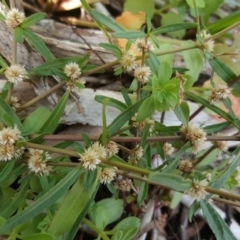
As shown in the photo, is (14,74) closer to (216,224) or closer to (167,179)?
(167,179)

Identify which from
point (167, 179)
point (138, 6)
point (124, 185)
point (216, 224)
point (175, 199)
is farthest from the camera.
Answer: point (138, 6)

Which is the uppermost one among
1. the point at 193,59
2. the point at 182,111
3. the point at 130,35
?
the point at 193,59

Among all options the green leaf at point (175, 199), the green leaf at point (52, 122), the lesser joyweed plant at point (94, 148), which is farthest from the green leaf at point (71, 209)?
the green leaf at point (175, 199)

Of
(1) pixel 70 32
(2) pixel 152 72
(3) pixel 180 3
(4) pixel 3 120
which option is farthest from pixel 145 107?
(3) pixel 180 3

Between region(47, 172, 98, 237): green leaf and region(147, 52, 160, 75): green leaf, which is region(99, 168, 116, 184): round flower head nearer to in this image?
region(47, 172, 98, 237): green leaf

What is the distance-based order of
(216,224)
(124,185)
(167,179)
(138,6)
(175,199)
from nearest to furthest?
(167,179) → (216,224) → (124,185) → (175,199) → (138,6)

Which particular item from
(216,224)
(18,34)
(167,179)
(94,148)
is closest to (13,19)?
(18,34)
